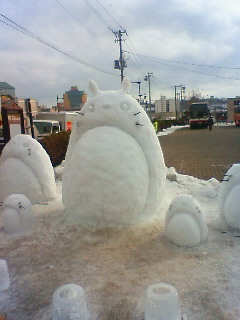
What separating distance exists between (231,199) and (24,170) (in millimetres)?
3372

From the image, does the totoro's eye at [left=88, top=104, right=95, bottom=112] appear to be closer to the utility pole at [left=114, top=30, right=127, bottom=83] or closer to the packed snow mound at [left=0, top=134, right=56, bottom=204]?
the packed snow mound at [left=0, top=134, right=56, bottom=204]

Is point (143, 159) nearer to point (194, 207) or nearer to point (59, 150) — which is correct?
point (194, 207)

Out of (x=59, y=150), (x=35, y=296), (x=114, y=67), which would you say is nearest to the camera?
(x=35, y=296)

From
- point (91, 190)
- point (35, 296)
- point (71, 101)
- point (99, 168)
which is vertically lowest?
point (35, 296)

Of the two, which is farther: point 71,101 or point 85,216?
point 71,101

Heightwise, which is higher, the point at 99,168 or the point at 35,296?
the point at 99,168

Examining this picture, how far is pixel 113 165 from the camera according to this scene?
4.36 m

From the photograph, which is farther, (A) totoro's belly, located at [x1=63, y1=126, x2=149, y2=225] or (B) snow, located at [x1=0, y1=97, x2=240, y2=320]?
(A) totoro's belly, located at [x1=63, y1=126, x2=149, y2=225]

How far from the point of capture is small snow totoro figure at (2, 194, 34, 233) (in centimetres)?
444

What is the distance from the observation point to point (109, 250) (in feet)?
12.8

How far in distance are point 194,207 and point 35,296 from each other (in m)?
2.12

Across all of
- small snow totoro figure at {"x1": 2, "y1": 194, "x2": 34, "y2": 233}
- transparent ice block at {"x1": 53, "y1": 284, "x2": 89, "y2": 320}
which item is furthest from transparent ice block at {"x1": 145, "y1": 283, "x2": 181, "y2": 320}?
small snow totoro figure at {"x1": 2, "y1": 194, "x2": 34, "y2": 233}

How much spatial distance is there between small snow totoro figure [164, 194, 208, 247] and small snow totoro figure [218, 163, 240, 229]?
0.44m

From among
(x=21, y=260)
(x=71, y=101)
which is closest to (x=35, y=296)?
(x=21, y=260)
